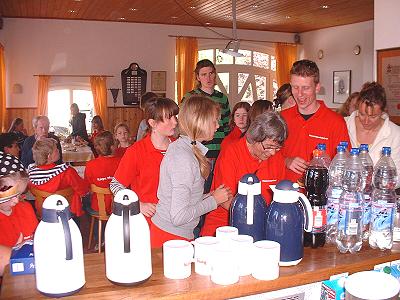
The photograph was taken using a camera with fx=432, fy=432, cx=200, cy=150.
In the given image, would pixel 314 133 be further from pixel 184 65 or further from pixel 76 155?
pixel 184 65

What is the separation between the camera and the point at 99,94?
994cm

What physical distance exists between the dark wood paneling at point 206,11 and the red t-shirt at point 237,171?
5.77 m

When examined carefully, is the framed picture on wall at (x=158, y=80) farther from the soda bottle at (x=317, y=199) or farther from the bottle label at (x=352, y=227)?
the bottle label at (x=352, y=227)

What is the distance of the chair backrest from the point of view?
13.0 ft

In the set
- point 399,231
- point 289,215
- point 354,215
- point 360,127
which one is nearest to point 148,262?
point 289,215

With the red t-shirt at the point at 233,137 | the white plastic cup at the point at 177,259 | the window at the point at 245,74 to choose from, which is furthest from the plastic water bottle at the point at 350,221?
the window at the point at 245,74

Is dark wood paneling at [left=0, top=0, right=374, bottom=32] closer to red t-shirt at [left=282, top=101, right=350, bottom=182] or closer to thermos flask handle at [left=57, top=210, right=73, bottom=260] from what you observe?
red t-shirt at [left=282, top=101, right=350, bottom=182]

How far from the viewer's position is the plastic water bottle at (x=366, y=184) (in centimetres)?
172

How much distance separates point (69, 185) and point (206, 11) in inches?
222

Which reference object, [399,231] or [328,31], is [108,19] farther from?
[399,231]

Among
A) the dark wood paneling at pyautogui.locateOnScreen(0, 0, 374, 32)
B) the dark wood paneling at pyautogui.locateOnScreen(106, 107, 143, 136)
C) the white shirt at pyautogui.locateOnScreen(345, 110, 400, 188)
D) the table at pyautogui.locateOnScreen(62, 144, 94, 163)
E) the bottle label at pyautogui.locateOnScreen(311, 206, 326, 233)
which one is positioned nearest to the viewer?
the bottle label at pyautogui.locateOnScreen(311, 206, 326, 233)

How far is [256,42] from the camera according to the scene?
1131cm

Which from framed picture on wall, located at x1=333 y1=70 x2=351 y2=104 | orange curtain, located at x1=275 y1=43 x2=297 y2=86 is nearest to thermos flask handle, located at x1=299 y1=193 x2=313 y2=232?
framed picture on wall, located at x1=333 y1=70 x2=351 y2=104

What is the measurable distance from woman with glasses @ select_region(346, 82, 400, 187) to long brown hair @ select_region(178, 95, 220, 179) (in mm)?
1212
